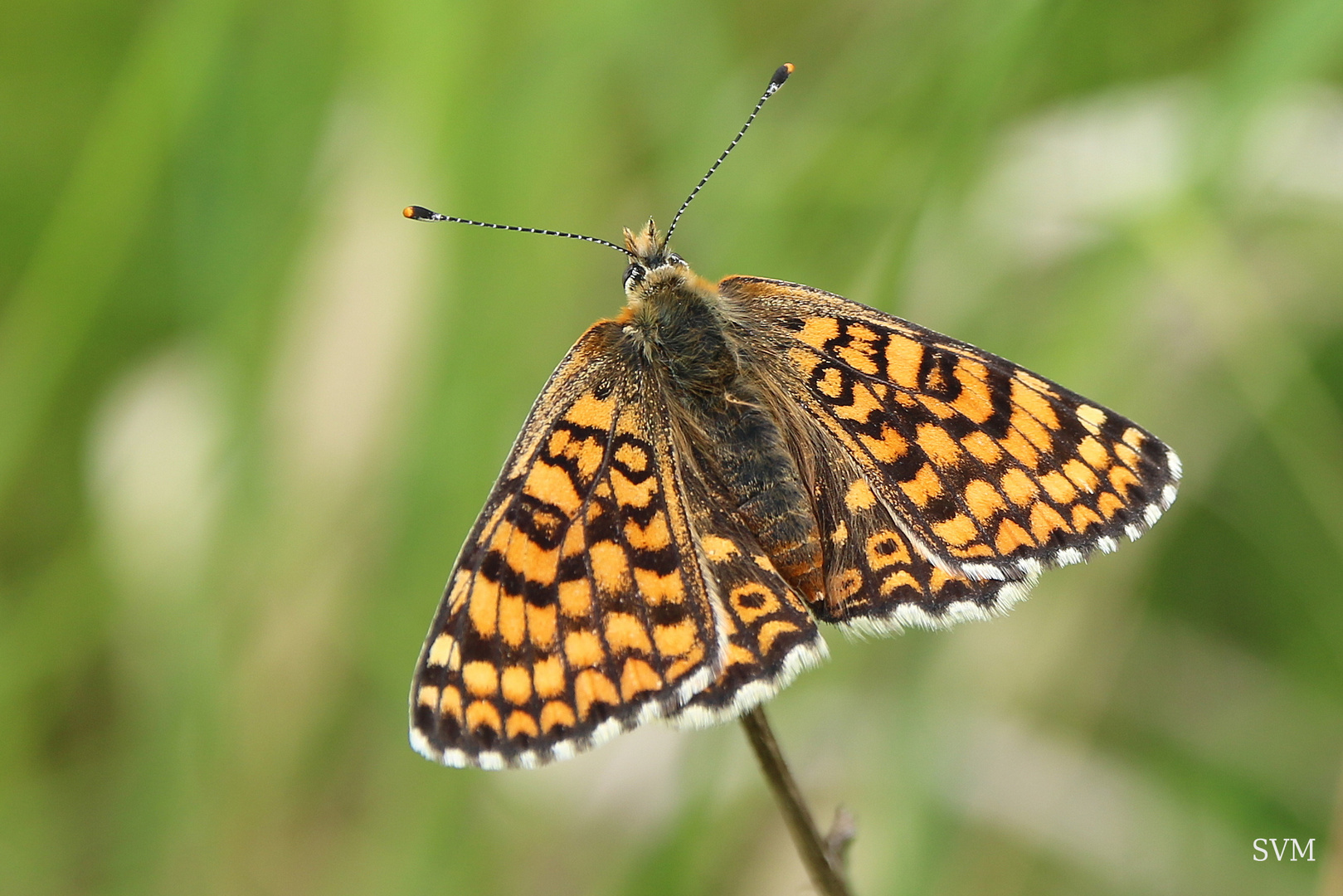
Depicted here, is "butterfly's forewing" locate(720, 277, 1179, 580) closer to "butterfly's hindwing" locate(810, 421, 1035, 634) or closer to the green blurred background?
"butterfly's hindwing" locate(810, 421, 1035, 634)

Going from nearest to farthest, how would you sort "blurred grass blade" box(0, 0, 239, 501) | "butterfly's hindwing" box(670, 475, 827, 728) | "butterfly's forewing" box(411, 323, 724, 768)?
"butterfly's hindwing" box(670, 475, 827, 728) < "butterfly's forewing" box(411, 323, 724, 768) < "blurred grass blade" box(0, 0, 239, 501)

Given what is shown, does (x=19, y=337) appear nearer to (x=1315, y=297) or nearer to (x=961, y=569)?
(x=961, y=569)

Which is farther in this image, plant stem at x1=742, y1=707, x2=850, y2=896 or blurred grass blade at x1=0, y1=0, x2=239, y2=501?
blurred grass blade at x1=0, y1=0, x2=239, y2=501

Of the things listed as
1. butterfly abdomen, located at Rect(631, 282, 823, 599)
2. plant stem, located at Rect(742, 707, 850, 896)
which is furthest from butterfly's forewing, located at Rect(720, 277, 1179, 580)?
plant stem, located at Rect(742, 707, 850, 896)

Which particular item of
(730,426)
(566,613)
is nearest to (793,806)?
(566,613)

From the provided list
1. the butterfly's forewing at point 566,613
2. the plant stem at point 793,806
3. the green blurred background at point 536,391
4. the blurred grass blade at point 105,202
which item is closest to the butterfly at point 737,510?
Result: the butterfly's forewing at point 566,613

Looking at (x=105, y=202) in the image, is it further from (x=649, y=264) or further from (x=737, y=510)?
(x=737, y=510)

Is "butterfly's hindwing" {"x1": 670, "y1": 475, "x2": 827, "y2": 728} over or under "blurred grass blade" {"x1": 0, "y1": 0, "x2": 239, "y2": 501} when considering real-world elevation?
under
